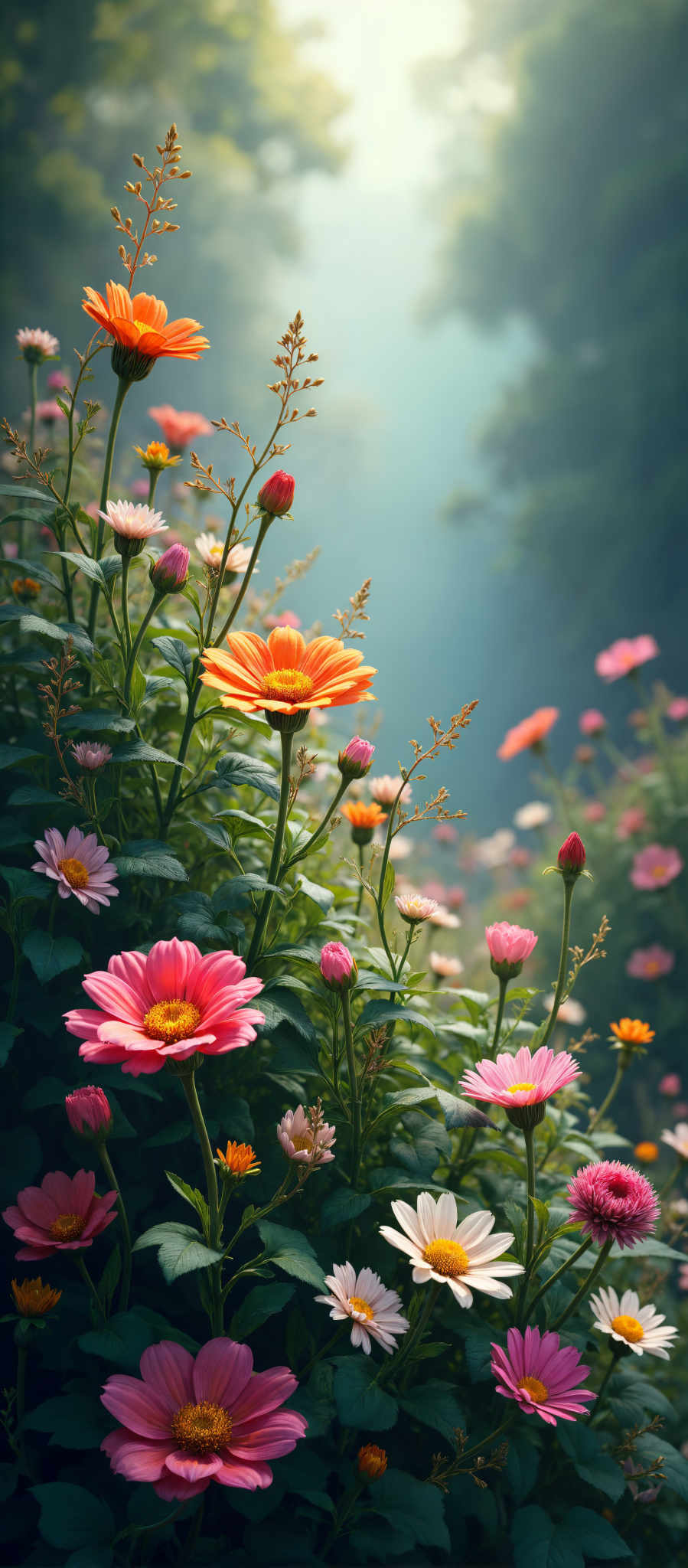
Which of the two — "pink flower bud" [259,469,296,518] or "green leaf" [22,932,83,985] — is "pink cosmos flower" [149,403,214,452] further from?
"green leaf" [22,932,83,985]

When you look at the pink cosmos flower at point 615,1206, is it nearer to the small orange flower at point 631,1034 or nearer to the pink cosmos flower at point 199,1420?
the pink cosmos flower at point 199,1420

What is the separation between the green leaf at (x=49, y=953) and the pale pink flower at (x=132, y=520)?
294mm

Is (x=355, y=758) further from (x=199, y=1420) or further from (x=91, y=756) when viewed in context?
(x=199, y=1420)

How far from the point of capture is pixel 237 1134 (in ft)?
1.99

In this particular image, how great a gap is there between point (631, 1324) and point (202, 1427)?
36cm

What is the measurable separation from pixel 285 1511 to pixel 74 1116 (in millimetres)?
296

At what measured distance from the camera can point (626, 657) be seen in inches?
75.7

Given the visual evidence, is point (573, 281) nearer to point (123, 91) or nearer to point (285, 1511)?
point (123, 91)

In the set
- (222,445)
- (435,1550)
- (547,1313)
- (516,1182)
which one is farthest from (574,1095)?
(222,445)

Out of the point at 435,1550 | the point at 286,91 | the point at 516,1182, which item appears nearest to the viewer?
the point at 435,1550

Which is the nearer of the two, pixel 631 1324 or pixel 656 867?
pixel 631 1324

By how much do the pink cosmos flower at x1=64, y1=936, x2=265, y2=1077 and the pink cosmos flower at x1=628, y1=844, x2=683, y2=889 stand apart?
1.58 meters

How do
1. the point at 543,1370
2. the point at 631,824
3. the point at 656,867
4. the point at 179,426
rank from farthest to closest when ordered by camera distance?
the point at 631,824, the point at 656,867, the point at 179,426, the point at 543,1370

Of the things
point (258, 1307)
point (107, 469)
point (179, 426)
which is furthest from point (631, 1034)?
point (179, 426)
